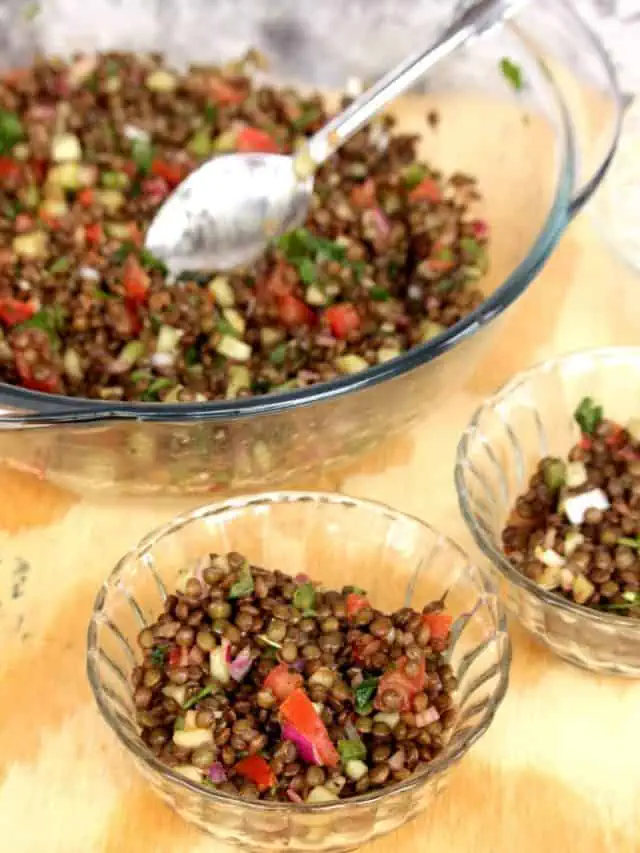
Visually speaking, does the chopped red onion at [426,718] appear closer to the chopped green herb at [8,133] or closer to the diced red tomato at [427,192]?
the diced red tomato at [427,192]

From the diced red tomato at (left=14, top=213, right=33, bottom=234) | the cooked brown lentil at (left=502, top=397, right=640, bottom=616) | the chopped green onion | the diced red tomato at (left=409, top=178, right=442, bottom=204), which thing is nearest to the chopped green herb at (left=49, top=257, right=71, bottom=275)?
the diced red tomato at (left=14, top=213, right=33, bottom=234)

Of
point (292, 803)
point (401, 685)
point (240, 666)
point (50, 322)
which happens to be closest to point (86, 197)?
point (50, 322)

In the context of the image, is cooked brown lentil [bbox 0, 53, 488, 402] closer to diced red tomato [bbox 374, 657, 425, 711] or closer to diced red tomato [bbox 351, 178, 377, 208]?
diced red tomato [bbox 351, 178, 377, 208]

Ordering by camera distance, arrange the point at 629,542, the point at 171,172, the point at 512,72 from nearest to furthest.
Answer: the point at 629,542 → the point at 512,72 → the point at 171,172

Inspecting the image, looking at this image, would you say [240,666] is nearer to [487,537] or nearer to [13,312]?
[487,537]

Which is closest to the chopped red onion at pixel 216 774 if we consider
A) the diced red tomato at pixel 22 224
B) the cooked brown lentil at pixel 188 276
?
the cooked brown lentil at pixel 188 276

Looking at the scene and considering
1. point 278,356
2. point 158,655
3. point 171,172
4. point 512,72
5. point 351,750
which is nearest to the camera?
point 351,750

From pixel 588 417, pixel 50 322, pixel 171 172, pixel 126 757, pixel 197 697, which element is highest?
pixel 171 172
